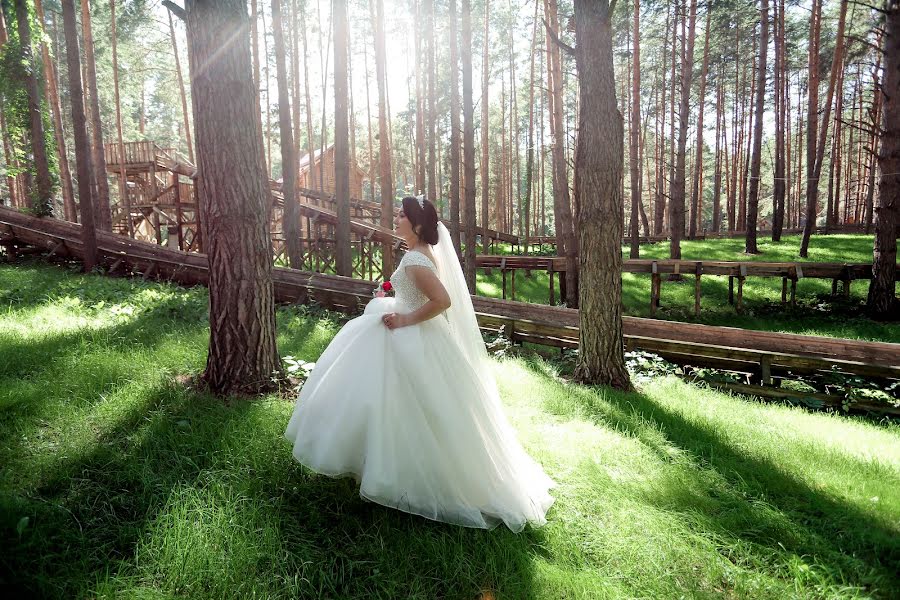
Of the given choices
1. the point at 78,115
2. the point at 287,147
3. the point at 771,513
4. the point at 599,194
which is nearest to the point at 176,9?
the point at 599,194

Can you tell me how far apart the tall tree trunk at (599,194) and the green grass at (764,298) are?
8290 mm

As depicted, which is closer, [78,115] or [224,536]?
[224,536]

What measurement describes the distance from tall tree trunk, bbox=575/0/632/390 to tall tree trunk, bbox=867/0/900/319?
952 centimetres

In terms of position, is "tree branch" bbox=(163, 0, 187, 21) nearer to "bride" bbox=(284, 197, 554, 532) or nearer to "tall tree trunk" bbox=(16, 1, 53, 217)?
"bride" bbox=(284, 197, 554, 532)

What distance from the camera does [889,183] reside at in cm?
1120

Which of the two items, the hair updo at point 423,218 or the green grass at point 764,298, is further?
the green grass at point 764,298

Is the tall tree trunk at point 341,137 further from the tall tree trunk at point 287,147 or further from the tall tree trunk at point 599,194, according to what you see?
the tall tree trunk at point 599,194

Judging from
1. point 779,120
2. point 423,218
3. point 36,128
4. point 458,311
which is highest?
point 779,120

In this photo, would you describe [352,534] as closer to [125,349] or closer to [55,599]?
[55,599]

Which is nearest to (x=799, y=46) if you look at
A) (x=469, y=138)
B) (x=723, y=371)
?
(x=469, y=138)

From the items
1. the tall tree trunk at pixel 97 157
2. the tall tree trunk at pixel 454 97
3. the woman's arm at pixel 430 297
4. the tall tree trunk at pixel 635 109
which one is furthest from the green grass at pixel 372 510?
the tall tree trunk at pixel 635 109

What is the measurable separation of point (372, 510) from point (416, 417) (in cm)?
68

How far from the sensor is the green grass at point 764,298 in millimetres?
12141

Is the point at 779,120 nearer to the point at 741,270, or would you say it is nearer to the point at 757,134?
the point at 757,134
